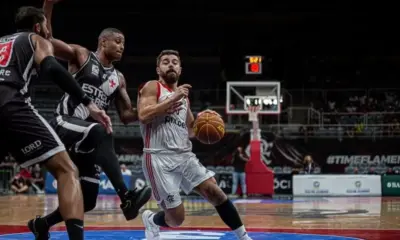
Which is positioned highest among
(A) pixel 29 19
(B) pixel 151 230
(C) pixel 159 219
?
(A) pixel 29 19

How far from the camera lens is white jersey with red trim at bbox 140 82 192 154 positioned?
5.71m

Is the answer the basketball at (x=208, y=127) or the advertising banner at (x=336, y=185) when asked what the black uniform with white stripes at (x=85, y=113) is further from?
the advertising banner at (x=336, y=185)

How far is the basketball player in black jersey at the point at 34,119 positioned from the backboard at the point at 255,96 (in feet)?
43.5

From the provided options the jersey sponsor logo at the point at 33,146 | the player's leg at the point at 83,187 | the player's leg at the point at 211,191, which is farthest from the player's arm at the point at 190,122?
the jersey sponsor logo at the point at 33,146

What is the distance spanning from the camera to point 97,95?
5.38 meters

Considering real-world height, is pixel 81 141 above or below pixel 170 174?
above

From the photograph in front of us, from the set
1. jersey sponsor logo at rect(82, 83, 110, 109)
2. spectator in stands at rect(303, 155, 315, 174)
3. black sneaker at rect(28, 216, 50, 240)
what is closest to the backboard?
spectator in stands at rect(303, 155, 315, 174)

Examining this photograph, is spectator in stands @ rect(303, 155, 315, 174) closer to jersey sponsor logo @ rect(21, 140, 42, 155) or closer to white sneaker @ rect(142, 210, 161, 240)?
white sneaker @ rect(142, 210, 161, 240)

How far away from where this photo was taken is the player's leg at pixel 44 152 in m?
3.99

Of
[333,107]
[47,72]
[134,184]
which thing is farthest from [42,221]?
[333,107]

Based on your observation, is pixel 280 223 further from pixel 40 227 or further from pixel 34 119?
pixel 34 119

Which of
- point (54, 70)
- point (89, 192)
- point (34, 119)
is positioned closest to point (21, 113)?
point (34, 119)

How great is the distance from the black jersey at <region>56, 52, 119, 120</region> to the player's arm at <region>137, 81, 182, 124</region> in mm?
343

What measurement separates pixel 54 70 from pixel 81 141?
1038mm
